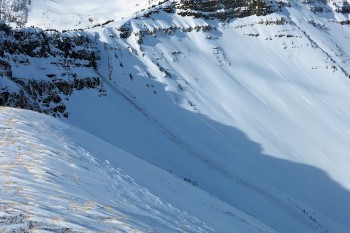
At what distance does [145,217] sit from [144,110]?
34325 mm

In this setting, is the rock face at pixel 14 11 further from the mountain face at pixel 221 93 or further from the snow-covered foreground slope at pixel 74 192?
the snow-covered foreground slope at pixel 74 192

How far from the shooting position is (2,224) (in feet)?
17.2

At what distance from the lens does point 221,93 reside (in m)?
49.1

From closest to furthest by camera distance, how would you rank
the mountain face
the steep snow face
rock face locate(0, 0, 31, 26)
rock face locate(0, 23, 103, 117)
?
1. rock face locate(0, 23, 103, 117)
2. the mountain face
3. the steep snow face
4. rock face locate(0, 0, 31, 26)

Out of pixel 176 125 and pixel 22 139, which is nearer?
pixel 22 139

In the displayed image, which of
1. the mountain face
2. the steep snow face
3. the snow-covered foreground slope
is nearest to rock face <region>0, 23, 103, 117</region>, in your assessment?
the mountain face

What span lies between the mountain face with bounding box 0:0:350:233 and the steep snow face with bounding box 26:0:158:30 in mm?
40603

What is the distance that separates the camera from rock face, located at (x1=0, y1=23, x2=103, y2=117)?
3141cm

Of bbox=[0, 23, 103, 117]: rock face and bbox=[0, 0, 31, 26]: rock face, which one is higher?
bbox=[0, 0, 31, 26]: rock face

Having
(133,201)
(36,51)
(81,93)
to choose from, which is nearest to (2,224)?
(133,201)

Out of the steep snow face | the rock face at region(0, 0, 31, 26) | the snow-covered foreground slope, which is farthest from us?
the rock face at region(0, 0, 31, 26)

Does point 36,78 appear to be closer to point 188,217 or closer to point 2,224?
point 188,217

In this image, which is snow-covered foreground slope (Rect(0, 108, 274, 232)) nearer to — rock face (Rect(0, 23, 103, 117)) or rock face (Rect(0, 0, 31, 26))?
rock face (Rect(0, 23, 103, 117))

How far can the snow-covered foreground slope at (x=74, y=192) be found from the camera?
608 cm
